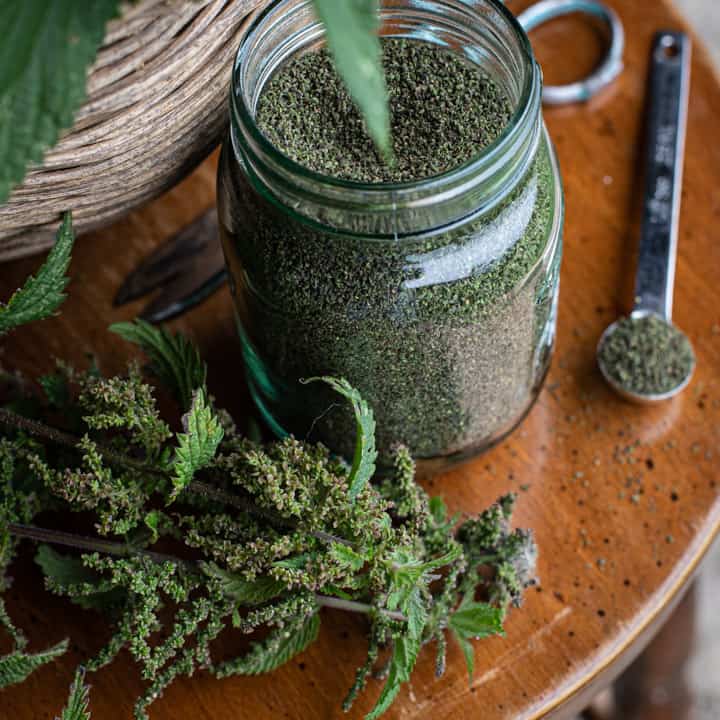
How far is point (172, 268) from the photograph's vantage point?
807 millimetres

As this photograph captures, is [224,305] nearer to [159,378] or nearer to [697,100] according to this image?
[159,378]

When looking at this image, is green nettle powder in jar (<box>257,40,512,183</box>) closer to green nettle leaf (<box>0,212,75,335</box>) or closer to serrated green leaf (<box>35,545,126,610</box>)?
green nettle leaf (<box>0,212,75,335</box>)

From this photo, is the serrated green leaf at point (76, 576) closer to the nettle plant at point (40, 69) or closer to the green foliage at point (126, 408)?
the green foliage at point (126, 408)

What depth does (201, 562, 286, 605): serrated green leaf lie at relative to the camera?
0.58m

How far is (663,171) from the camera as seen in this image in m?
0.82

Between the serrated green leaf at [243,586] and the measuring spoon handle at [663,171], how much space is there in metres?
0.37

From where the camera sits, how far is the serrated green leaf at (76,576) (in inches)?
24.6

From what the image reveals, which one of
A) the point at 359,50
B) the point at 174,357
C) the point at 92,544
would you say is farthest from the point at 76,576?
the point at 359,50

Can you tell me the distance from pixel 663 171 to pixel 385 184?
16.3 inches

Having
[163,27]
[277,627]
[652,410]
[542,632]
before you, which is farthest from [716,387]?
[163,27]

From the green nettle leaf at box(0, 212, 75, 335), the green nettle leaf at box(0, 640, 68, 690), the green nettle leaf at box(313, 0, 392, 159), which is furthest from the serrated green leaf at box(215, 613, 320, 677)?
the green nettle leaf at box(313, 0, 392, 159)

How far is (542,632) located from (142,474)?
28cm

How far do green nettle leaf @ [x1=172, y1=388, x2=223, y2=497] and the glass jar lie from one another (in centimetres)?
7

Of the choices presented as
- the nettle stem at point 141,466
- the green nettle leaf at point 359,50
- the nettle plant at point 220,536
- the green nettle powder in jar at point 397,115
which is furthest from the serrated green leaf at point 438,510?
the green nettle leaf at point 359,50
